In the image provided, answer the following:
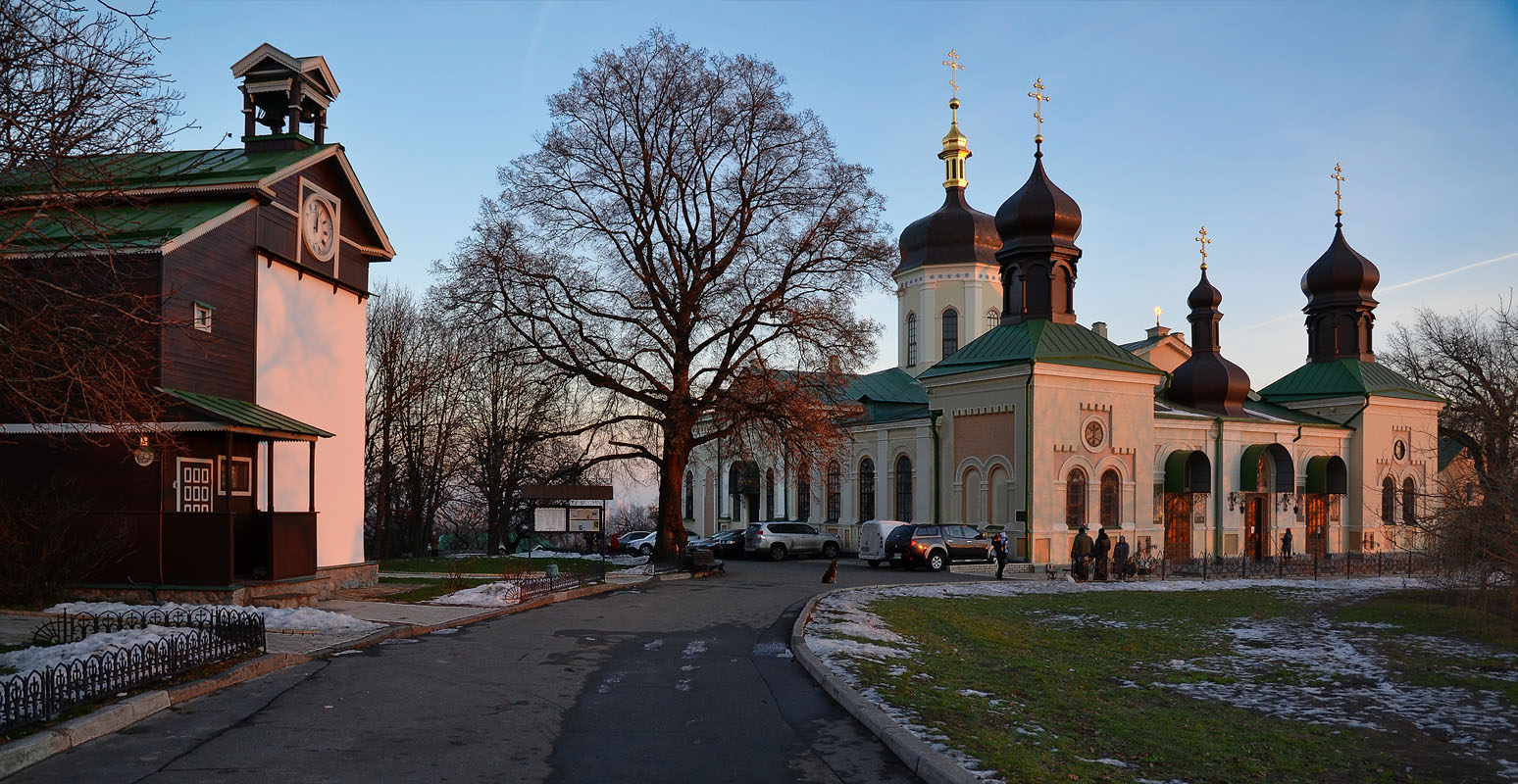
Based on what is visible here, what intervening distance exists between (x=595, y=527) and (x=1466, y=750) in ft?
66.9

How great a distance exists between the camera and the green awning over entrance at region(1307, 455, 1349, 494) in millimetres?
44781

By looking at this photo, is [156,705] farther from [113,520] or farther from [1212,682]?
[1212,682]

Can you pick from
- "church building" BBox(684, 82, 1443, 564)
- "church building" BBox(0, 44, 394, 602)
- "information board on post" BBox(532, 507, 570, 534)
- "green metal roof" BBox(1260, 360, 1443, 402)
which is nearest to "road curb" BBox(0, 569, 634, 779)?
"church building" BBox(0, 44, 394, 602)

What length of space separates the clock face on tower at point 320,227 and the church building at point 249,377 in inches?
1.5

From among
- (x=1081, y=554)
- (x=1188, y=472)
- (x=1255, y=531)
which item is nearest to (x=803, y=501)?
(x=1188, y=472)

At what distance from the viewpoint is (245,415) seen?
17.6 meters

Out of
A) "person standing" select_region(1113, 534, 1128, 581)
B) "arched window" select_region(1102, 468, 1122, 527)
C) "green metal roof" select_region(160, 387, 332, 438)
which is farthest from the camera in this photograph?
"arched window" select_region(1102, 468, 1122, 527)

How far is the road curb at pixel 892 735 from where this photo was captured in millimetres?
7473

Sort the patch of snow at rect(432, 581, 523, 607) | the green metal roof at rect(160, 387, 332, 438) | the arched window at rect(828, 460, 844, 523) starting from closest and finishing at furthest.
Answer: the green metal roof at rect(160, 387, 332, 438), the patch of snow at rect(432, 581, 523, 607), the arched window at rect(828, 460, 844, 523)

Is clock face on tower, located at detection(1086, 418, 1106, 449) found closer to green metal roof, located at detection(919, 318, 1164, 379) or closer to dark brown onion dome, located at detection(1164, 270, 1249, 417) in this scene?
green metal roof, located at detection(919, 318, 1164, 379)

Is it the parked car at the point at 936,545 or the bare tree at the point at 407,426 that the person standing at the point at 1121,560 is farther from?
the bare tree at the point at 407,426

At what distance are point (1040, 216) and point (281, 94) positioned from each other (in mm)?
25376

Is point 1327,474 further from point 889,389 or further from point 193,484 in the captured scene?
point 193,484

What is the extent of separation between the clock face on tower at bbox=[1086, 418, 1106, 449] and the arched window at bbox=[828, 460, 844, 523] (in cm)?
1260
